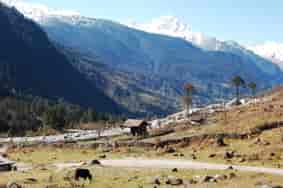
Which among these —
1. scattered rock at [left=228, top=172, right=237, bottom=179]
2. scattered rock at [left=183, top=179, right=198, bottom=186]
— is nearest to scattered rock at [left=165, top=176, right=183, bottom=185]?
scattered rock at [left=183, top=179, right=198, bottom=186]

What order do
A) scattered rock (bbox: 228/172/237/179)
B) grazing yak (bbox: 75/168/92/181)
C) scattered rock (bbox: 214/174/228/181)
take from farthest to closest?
scattered rock (bbox: 228/172/237/179), grazing yak (bbox: 75/168/92/181), scattered rock (bbox: 214/174/228/181)

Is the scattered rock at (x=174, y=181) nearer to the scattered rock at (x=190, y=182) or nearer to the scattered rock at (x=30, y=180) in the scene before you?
the scattered rock at (x=190, y=182)

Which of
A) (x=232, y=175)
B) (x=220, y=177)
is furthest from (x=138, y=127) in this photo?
(x=220, y=177)

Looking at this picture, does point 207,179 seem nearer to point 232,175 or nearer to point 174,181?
point 174,181

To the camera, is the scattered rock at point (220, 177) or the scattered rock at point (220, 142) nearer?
the scattered rock at point (220, 177)

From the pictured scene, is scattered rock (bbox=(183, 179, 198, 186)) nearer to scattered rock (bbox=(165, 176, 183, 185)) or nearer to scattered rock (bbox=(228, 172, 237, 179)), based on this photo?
scattered rock (bbox=(165, 176, 183, 185))

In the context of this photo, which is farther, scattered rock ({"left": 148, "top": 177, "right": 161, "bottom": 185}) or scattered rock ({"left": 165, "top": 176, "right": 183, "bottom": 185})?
scattered rock ({"left": 148, "top": 177, "right": 161, "bottom": 185})

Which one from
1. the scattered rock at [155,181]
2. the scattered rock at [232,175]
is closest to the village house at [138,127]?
the scattered rock at [232,175]

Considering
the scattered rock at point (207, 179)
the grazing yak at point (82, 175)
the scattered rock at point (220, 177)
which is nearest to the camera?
the scattered rock at point (207, 179)

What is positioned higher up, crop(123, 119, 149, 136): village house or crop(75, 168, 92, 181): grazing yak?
crop(123, 119, 149, 136): village house

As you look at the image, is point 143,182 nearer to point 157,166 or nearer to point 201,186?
point 201,186

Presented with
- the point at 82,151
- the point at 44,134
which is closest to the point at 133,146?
the point at 82,151

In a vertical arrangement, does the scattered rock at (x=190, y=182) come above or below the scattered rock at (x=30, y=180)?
below

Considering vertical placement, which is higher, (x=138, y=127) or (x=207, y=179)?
(x=138, y=127)
